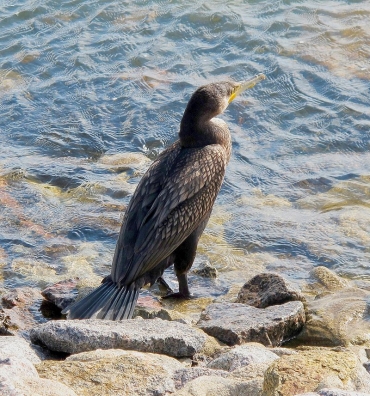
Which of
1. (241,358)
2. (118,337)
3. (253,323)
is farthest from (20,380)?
(253,323)

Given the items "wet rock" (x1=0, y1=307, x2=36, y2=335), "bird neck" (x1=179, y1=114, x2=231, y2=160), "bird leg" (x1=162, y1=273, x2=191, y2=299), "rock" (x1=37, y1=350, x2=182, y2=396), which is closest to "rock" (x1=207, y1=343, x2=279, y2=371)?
"rock" (x1=37, y1=350, x2=182, y2=396)

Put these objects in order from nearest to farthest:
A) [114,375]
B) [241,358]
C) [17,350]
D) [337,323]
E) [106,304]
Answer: [114,375], [17,350], [241,358], [337,323], [106,304]

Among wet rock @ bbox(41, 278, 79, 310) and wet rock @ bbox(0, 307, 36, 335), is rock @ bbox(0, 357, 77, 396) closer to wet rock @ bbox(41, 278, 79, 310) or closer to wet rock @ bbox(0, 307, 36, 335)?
wet rock @ bbox(0, 307, 36, 335)

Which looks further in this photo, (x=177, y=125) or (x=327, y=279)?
(x=177, y=125)

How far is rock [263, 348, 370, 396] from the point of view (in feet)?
12.3

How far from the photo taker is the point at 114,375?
418 cm

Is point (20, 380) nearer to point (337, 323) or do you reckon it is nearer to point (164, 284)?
point (337, 323)

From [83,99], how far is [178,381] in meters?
7.44

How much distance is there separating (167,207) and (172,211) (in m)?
0.06

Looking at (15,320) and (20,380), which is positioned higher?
(20,380)

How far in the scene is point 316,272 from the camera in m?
7.26

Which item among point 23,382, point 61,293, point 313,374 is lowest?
point 61,293

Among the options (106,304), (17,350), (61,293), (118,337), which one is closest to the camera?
(17,350)

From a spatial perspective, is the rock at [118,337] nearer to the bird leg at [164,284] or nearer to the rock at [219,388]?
the rock at [219,388]
